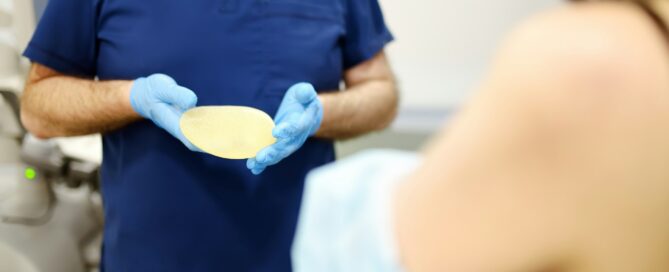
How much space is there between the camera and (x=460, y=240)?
33 cm

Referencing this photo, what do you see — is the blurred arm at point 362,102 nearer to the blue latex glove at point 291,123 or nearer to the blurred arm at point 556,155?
the blue latex glove at point 291,123

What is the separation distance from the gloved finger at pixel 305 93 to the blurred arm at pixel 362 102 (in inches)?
4.3

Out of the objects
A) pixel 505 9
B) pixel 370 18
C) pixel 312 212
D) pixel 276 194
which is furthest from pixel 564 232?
pixel 370 18

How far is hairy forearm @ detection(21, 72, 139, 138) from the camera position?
2.99ft

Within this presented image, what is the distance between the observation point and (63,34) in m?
0.93

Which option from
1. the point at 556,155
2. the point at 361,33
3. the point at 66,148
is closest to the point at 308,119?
the point at 361,33

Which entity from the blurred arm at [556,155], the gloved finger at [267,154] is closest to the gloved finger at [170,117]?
the gloved finger at [267,154]

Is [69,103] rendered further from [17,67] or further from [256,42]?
[17,67]

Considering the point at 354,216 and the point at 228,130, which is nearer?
the point at 354,216

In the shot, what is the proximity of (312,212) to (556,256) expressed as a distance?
20 centimetres

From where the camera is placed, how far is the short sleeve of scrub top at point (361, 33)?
1.09 meters

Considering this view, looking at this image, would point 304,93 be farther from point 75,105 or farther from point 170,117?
point 75,105

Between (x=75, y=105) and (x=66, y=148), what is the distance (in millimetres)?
727

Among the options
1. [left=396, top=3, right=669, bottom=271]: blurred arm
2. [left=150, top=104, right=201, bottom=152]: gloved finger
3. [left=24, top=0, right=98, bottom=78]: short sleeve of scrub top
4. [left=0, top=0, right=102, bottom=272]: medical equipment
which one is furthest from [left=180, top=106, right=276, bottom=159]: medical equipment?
[left=0, top=0, right=102, bottom=272]: medical equipment
